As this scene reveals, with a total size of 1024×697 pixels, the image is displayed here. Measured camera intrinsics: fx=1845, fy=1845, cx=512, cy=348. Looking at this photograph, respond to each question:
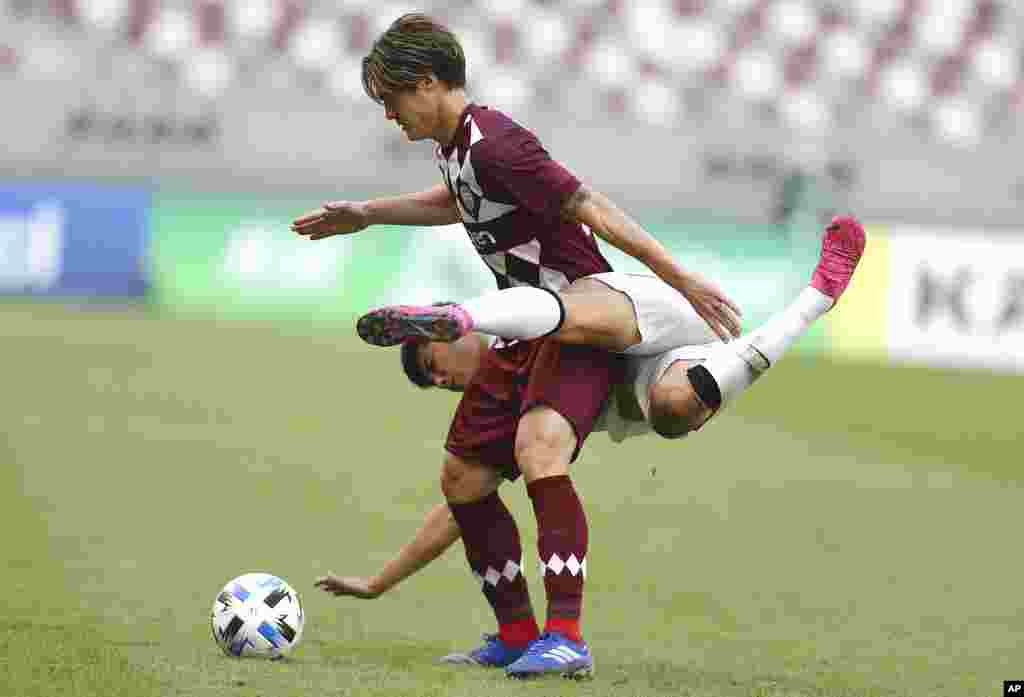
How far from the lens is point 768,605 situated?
6.03m

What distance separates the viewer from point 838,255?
4793 mm

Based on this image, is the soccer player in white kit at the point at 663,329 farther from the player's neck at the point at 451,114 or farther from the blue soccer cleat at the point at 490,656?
the blue soccer cleat at the point at 490,656

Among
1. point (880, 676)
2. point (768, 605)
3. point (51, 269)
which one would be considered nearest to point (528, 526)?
point (768, 605)

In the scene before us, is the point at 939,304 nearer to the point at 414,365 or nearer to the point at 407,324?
the point at 414,365

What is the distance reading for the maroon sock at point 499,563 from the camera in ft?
16.0

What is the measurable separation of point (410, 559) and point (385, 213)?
3.15 feet

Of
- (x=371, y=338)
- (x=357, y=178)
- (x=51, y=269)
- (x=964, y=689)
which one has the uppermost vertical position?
(x=357, y=178)

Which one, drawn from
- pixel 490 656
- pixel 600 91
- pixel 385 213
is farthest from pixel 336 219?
pixel 600 91

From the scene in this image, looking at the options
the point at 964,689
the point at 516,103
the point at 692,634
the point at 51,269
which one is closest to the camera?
the point at 964,689

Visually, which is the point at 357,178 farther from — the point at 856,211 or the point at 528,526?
the point at 528,526

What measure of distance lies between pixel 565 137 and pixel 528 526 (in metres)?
9.50

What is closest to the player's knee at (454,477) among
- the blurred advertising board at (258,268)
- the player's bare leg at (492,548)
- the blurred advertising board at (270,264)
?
the player's bare leg at (492,548)

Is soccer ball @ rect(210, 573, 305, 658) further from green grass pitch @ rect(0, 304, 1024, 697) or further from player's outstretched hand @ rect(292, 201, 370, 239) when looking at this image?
player's outstretched hand @ rect(292, 201, 370, 239)

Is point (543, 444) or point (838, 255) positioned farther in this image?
point (838, 255)
